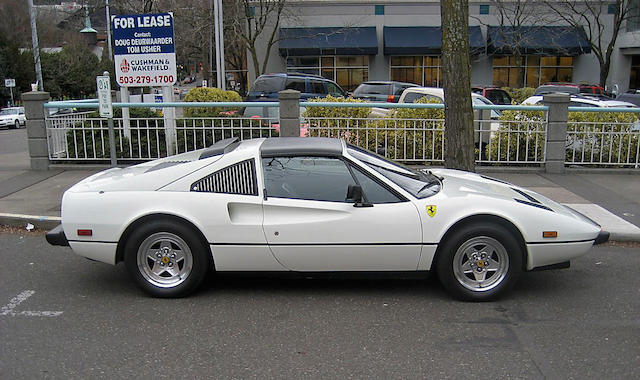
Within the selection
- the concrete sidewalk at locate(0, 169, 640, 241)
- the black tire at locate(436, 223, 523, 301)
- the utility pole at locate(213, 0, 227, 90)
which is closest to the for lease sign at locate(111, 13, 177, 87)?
the concrete sidewalk at locate(0, 169, 640, 241)

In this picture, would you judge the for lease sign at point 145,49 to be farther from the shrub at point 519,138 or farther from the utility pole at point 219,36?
the utility pole at point 219,36

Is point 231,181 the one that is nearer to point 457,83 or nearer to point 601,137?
point 457,83

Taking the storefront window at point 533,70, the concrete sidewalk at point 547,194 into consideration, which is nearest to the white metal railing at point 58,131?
the concrete sidewalk at point 547,194

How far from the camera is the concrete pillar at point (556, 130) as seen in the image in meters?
10.6

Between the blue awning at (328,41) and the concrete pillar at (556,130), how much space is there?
24.1 m

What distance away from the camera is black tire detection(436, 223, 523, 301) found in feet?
16.2

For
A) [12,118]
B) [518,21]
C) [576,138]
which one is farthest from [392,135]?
[12,118]

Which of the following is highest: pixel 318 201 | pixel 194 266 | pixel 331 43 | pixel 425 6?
pixel 425 6

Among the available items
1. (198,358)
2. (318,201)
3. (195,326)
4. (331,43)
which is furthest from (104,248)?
(331,43)

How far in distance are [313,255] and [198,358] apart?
1.33 metres

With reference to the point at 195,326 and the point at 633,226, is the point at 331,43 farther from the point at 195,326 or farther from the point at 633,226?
the point at 195,326

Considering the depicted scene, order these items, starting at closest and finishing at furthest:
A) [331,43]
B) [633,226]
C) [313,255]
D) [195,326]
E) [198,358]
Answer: [198,358] < [195,326] < [313,255] < [633,226] < [331,43]

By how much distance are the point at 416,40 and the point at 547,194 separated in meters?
26.4

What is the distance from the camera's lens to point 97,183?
17.6 feet
